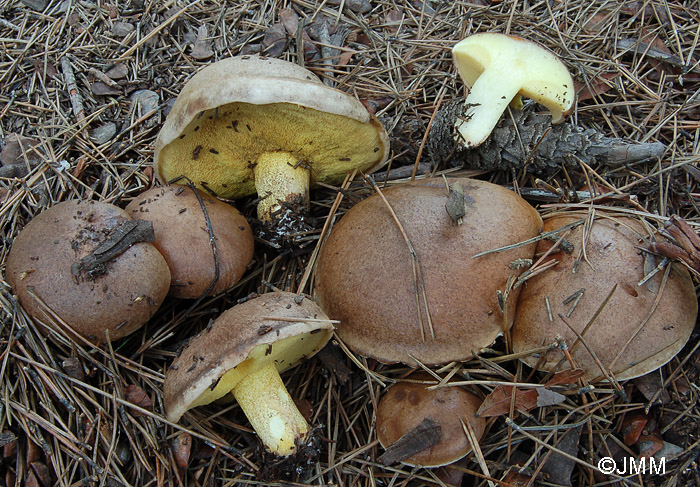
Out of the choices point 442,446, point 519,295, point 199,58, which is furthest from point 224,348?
point 199,58

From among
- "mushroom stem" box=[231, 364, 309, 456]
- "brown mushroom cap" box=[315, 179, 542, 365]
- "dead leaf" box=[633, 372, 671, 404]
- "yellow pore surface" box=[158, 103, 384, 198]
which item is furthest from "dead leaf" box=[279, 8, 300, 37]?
"dead leaf" box=[633, 372, 671, 404]

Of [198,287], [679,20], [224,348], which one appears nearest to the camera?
[224,348]

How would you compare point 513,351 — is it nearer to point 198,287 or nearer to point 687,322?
point 687,322

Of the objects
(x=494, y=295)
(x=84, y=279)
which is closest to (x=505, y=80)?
(x=494, y=295)

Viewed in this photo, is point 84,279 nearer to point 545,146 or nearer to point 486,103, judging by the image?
point 486,103

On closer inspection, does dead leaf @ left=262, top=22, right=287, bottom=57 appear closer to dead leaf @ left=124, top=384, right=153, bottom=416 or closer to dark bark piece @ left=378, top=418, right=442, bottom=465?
dead leaf @ left=124, top=384, right=153, bottom=416

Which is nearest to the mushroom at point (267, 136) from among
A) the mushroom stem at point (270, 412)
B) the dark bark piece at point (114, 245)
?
the dark bark piece at point (114, 245)

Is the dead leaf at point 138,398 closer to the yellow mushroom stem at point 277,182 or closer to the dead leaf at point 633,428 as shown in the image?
the yellow mushroom stem at point 277,182
